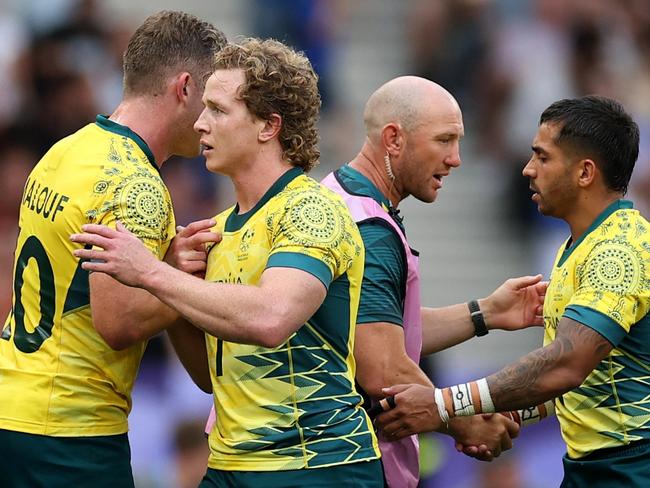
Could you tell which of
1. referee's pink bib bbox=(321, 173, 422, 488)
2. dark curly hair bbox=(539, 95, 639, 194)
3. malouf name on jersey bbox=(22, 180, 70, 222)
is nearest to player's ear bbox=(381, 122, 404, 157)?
referee's pink bib bbox=(321, 173, 422, 488)

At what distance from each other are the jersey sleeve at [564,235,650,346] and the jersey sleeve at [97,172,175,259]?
5.23 ft

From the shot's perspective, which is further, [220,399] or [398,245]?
[398,245]

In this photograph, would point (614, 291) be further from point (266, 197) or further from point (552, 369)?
point (266, 197)

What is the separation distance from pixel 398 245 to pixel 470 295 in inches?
239

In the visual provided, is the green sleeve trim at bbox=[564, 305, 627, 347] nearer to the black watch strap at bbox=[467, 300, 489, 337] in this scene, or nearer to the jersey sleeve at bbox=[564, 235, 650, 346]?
the jersey sleeve at bbox=[564, 235, 650, 346]

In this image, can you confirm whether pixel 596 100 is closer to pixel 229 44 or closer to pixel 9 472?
pixel 229 44

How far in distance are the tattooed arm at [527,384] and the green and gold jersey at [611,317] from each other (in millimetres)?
67

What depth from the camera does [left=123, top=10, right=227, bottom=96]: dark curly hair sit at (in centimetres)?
529

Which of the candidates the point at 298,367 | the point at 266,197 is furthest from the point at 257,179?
the point at 298,367

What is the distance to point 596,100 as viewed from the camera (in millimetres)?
5488

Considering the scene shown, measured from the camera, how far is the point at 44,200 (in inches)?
198

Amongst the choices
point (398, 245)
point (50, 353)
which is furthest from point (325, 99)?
point (50, 353)

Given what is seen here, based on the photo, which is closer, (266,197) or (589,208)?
(266,197)

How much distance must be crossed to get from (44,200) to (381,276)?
1.37 metres
